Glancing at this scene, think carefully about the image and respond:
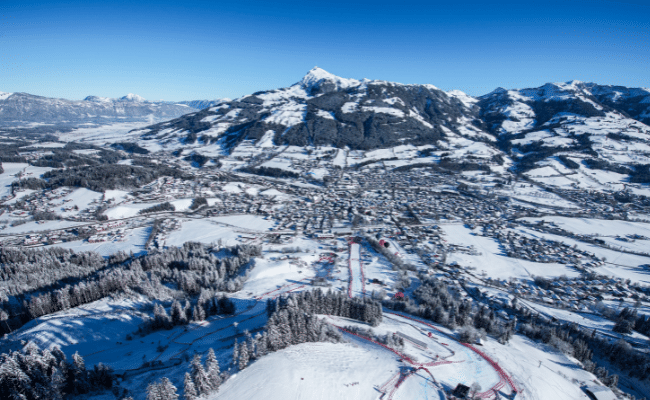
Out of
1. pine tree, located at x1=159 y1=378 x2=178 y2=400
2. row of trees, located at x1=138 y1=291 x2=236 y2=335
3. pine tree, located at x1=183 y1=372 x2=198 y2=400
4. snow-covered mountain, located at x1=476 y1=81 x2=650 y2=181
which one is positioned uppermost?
snow-covered mountain, located at x1=476 y1=81 x2=650 y2=181

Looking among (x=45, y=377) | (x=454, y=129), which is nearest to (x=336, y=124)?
(x=454, y=129)

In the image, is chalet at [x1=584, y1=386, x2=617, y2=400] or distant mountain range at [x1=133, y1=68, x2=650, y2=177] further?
distant mountain range at [x1=133, y1=68, x2=650, y2=177]

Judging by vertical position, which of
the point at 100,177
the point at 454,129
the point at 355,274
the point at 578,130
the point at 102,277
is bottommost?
the point at 355,274

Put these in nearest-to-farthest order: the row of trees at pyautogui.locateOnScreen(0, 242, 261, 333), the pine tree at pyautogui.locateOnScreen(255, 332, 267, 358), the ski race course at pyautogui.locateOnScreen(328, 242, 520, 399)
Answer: the ski race course at pyautogui.locateOnScreen(328, 242, 520, 399) → the pine tree at pyautogui.locateOnScreen(255, 332, 267, 358) → the row of trees at pyautogui.locateOnScreen(0, 242, 261, 333)

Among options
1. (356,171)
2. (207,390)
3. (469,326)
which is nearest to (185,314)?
(207,390)

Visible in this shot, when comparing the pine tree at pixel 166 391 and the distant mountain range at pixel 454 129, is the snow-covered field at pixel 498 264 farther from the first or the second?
the distant mountain range at pixel 454 129

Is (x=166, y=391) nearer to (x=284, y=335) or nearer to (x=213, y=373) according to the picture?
(x=213, y=373)

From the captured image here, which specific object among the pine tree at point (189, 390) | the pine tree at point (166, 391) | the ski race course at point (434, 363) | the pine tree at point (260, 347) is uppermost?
the pine tree at point (166, 391)

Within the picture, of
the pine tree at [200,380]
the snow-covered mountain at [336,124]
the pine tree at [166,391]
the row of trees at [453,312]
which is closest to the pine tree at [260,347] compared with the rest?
the pine tree at [200,380]

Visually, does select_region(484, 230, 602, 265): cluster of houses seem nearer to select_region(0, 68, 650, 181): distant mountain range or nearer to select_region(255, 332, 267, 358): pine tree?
select_region(255, 332, 267, 358): pine tree

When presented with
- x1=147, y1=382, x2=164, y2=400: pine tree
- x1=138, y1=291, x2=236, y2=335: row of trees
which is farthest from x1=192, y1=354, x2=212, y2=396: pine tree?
x1=138, y1=291, x2=236, y2=335: row of trees

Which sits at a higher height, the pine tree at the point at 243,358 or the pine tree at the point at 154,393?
the pine tree at the point at 154,393
